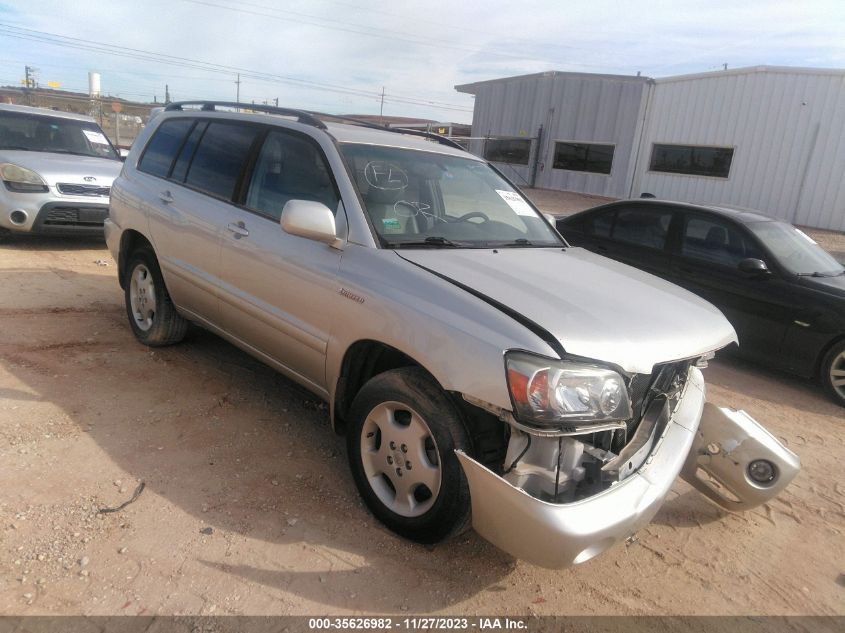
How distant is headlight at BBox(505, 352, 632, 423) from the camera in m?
2.22

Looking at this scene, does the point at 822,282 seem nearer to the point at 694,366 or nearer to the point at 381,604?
the point at 694,366

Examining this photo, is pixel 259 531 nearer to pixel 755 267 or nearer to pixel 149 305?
pixel 149 305

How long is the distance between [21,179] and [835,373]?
356 inches

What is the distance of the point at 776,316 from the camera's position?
5488mm

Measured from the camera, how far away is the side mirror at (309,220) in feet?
9.71

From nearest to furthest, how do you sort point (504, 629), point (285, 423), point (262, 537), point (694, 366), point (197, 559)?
point (504, 629) → point (197, 559) → point (262, 537) → point (694, 366) → point (285, 423)

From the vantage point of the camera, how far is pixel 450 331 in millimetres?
2475

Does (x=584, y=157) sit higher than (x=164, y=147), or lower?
higher

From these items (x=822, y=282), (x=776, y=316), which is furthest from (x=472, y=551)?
(x=822, y=282)

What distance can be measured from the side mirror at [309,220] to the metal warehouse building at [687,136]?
1124cm

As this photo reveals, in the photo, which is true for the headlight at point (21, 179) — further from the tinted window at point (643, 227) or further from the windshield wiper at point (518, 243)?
the tinted window at point (643, 227)

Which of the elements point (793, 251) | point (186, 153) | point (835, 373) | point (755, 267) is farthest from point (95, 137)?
point (835, 373)

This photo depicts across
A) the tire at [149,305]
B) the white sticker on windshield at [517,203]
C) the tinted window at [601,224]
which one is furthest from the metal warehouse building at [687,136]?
the tire at [149,305]

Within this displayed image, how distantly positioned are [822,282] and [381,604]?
16.3 ft
